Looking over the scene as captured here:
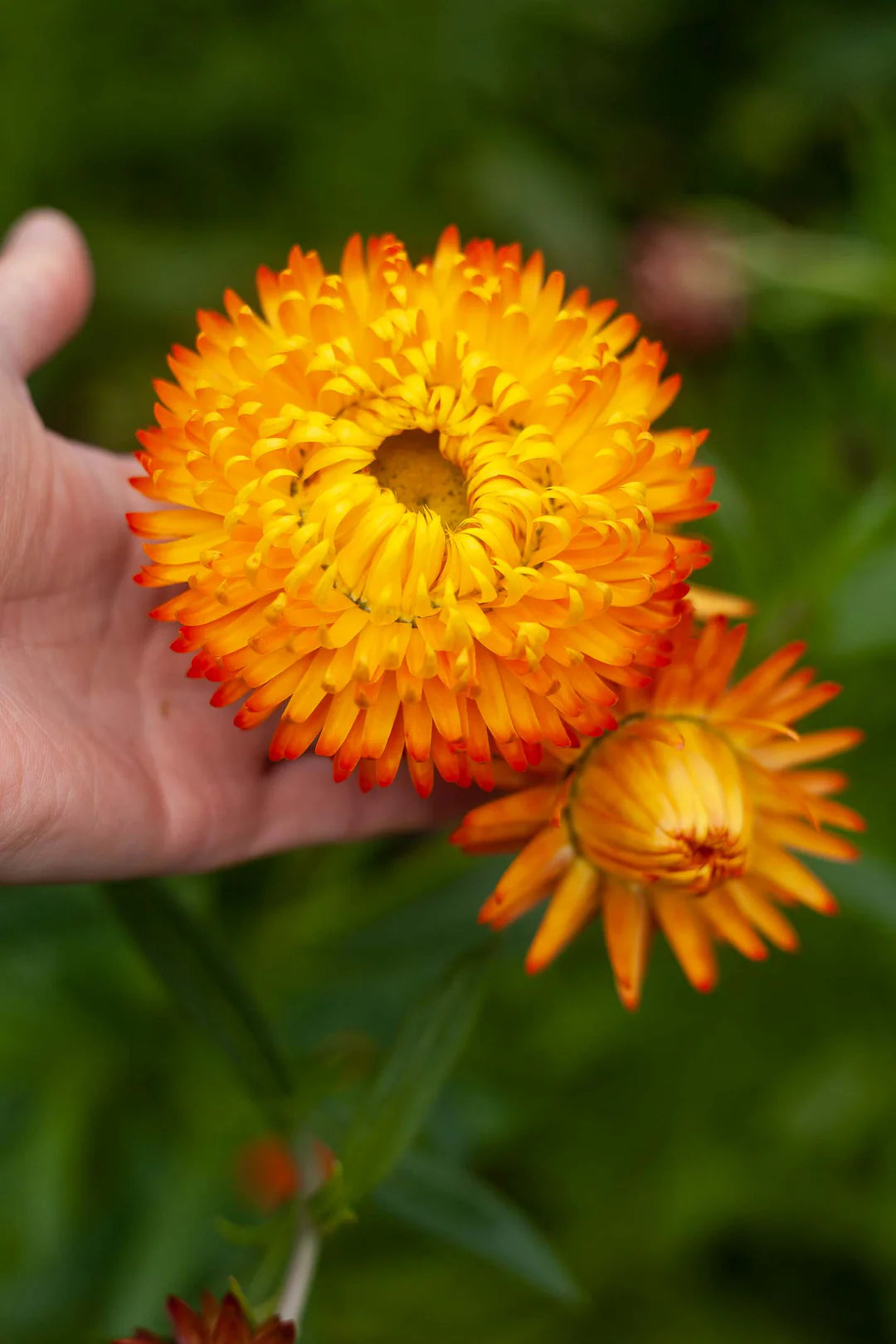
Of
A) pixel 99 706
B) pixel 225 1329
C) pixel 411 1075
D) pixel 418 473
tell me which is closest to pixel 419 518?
pixel 418 473

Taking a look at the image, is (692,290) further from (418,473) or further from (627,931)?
(627,931)

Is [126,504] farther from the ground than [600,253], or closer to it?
closer to it

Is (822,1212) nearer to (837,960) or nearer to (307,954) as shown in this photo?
(837,960)

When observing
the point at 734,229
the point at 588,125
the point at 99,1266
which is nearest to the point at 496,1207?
the point at 99,1266

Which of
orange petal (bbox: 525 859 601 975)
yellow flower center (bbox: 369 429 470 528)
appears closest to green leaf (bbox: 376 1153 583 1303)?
orange petal (bbox: 525 859 601 975)

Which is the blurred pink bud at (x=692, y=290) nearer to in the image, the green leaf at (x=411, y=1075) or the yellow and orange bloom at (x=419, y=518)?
the yellow and orange bloom at (x=419, y=518)

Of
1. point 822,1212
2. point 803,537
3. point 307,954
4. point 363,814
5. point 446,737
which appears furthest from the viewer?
point 803,537

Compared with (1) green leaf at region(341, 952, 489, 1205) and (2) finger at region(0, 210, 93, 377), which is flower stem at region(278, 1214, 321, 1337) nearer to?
(1) green leaf at region(341, 952, 489, 1205)
